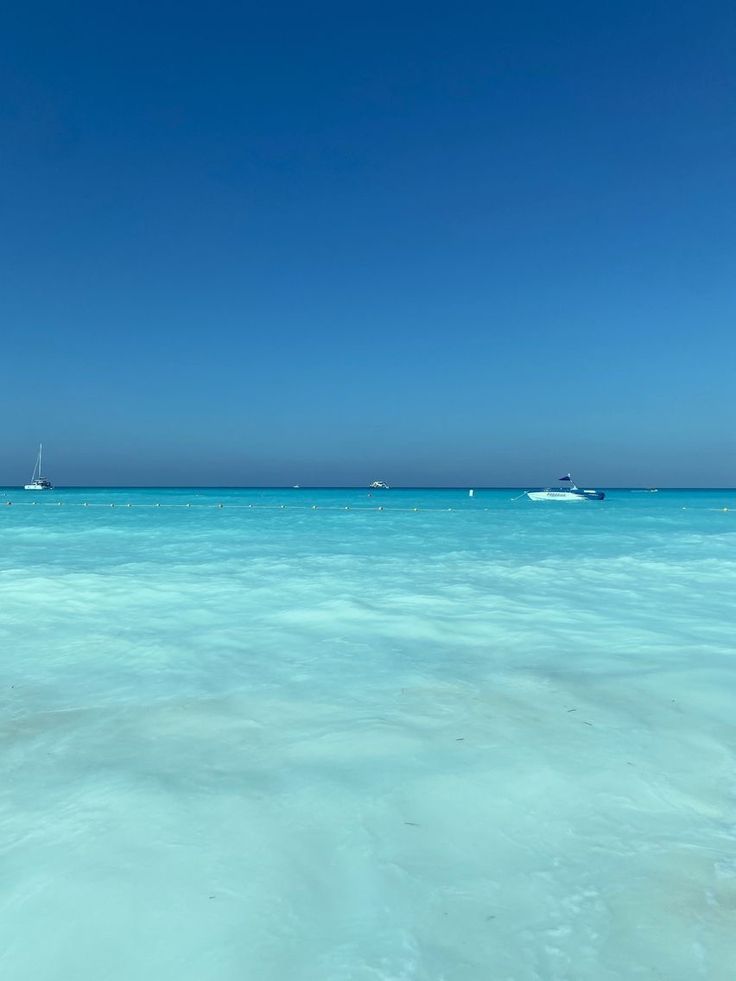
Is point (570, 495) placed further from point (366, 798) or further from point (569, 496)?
point (366, 798)

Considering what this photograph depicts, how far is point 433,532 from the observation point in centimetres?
2048

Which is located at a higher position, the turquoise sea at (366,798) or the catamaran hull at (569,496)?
the catamaran hull at (569,496)

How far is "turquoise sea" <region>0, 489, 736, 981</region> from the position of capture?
196 cm

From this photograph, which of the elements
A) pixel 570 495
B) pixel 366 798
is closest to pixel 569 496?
pixel 570 495

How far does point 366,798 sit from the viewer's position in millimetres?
2842

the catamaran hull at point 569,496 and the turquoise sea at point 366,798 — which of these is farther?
the catamaran hull at point 569,496

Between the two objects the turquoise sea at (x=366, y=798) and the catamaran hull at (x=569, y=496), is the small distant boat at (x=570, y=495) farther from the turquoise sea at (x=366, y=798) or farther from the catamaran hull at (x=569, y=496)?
the turquoise sea at (x=366, y=798)

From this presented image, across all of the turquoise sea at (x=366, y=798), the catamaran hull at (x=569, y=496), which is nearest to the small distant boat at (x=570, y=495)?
the catamaran hull at (x=569, y=496)

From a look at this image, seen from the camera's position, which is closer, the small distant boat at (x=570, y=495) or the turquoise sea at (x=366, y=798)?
the turquoise sea at (x=366, y=798)

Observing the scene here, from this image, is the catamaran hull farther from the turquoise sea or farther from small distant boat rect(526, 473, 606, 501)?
the turquoise sea

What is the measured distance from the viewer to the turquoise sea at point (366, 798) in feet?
6.43

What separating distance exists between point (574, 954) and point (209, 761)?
2032 mm

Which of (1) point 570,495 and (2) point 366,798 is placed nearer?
(2) point 366,798

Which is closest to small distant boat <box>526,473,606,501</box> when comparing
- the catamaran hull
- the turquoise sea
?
the catamaran hull
